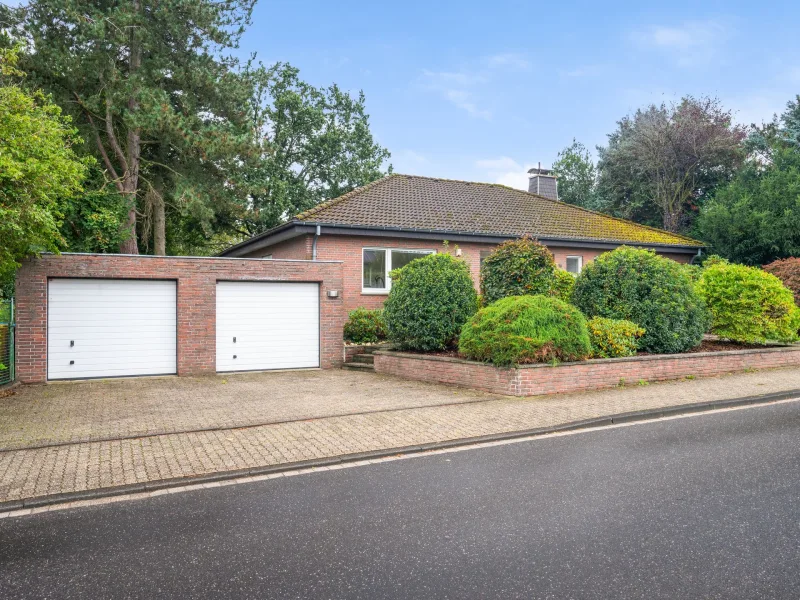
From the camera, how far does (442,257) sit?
39.1 feet

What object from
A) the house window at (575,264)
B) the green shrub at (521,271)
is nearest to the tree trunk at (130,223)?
the green shrub at (521,271)

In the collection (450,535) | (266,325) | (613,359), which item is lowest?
(450,535)

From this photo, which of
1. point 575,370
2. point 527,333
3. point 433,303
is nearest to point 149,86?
point 433,303

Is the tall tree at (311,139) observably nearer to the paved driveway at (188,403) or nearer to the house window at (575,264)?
the house window at (575,264)

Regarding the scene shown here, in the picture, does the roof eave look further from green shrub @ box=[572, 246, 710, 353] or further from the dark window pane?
green shrub @ box=[572, 246, 710, 353]

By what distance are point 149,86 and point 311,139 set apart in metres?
10.9

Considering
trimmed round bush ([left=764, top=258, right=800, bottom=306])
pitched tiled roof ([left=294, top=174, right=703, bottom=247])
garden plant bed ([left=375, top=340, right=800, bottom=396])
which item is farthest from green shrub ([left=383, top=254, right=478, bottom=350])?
trimmed round bush ([left=764, top=258, right=800, bottom=306])

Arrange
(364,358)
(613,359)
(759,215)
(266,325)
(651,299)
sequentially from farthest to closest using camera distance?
1. (759,215)
2. (364,358)
3. (266,325)
4. (651,299)
5. (613,359)

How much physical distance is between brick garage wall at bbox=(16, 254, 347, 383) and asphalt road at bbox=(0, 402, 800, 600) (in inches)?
314

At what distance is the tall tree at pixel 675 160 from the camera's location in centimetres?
2933

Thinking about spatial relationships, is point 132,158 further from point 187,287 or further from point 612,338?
point 612,338

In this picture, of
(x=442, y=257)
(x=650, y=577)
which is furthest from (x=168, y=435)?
(x=442, y=257)

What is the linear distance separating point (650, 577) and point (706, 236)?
23.6 m

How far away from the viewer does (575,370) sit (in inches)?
384
